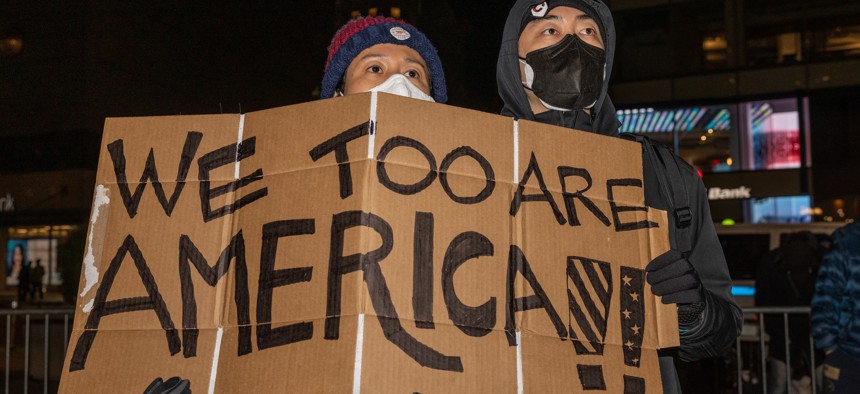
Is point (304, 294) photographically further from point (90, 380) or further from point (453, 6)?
point (453, 6)

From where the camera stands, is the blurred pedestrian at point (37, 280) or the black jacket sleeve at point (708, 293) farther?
the blurred pedestrian at point (37, 280)

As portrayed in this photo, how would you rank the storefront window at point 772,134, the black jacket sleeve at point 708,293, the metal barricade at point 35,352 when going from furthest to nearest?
the storefront window at point 772,134
the metal barricade at point 35,352
the black jacket sleeve at point 708,293

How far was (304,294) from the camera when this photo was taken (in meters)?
1.52

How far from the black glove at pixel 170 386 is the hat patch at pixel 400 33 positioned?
1329mm

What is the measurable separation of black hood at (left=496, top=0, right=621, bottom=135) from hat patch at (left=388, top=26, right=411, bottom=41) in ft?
1.11

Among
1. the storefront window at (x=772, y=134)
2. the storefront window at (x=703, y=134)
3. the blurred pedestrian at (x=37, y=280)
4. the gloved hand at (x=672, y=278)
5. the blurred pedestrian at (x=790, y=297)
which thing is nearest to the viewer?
the gloved hand at (x=672, y=278)

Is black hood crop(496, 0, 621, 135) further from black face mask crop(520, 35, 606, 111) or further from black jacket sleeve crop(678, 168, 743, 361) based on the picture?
black jacket sleeve crop(678, 168, 743, 361)

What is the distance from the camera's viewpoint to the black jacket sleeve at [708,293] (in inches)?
72.0

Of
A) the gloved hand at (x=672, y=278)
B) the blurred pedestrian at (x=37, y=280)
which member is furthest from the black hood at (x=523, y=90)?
the blurred pedestrian at (x=37, y=280)

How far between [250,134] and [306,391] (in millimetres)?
606

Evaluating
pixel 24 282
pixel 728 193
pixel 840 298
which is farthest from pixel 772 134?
pixel 24 282

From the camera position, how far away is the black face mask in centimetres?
208

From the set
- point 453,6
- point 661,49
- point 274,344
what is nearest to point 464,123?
point 274,344

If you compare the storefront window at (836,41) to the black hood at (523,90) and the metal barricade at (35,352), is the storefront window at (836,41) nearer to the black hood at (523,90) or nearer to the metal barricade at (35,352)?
the metal barricade at (35,352)
